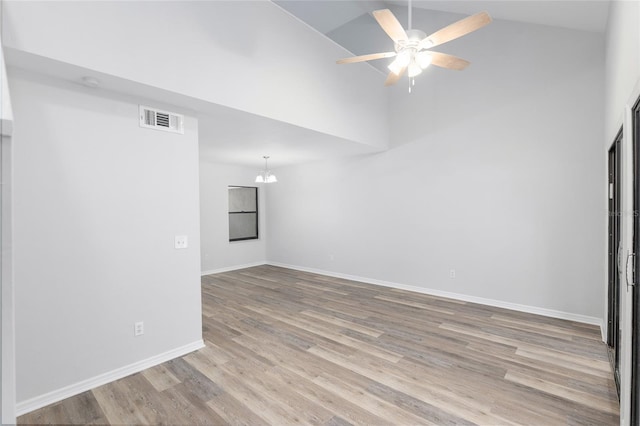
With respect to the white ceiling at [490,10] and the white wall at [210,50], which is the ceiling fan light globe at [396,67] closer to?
the white wall at [210,50]

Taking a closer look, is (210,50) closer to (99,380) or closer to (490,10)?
(99,380)

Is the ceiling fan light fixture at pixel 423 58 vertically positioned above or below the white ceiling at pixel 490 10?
below

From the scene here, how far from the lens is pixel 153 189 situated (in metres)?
2.78

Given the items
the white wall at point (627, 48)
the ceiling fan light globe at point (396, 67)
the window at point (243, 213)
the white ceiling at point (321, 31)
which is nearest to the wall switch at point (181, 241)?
the white ceiling at point (321, 31)

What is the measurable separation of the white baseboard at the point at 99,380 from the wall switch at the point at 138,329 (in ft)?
0.82

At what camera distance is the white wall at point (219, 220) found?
6.53m

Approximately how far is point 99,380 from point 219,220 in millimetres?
4501

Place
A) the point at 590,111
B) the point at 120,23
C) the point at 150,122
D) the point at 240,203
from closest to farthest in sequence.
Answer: the point at 120,23
the point at 150,122
the point at 590,111
the point at 240,203

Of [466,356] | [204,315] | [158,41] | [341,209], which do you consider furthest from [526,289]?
[158,41]

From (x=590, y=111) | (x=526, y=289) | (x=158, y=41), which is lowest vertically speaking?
(x=526, y=289)

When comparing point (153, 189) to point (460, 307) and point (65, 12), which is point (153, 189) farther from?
point (460, 307)

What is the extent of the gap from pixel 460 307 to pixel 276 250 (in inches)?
179

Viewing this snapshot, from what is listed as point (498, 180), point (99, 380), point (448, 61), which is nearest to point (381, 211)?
point (498, 180)

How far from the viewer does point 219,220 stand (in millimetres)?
6789
